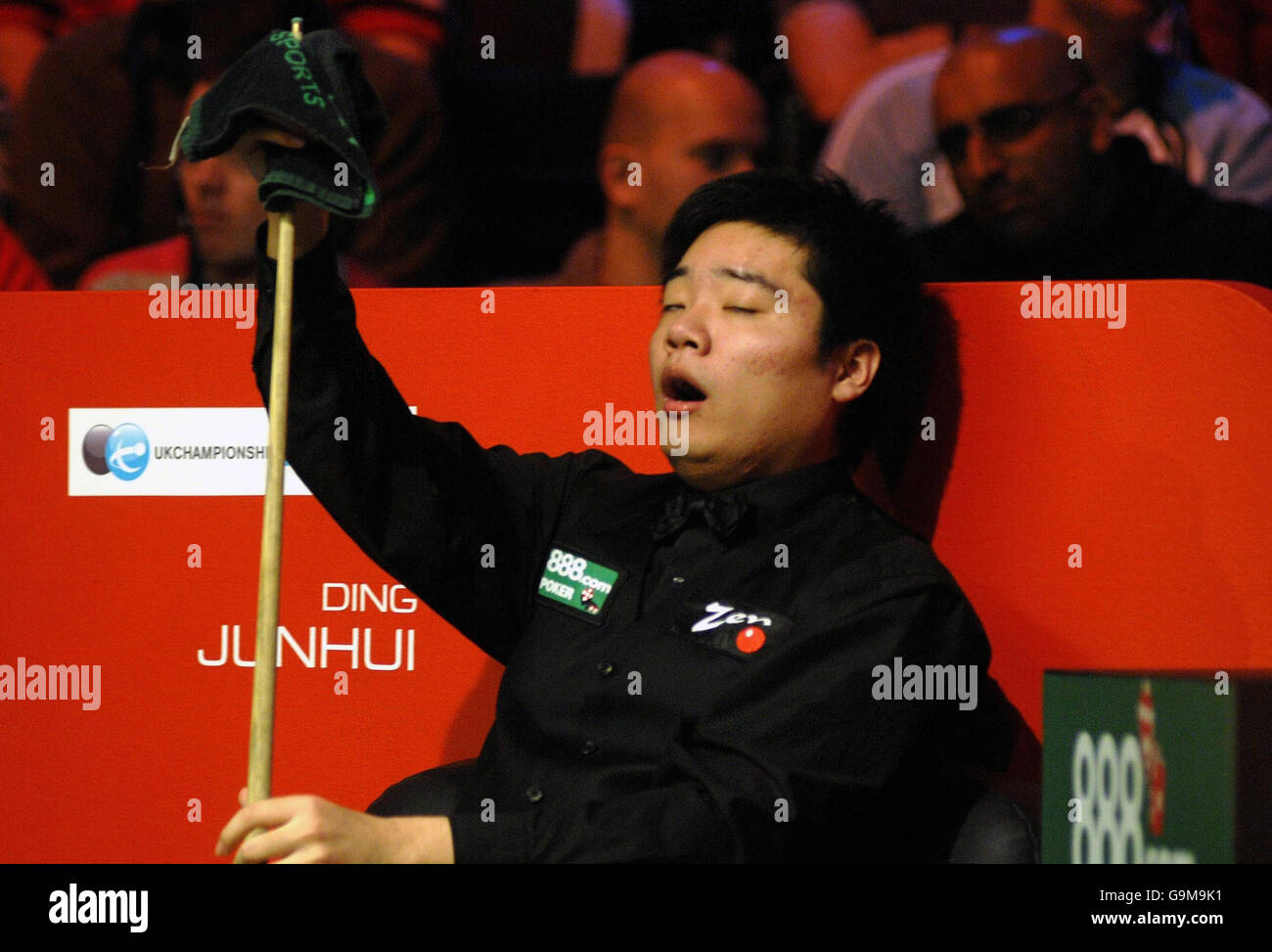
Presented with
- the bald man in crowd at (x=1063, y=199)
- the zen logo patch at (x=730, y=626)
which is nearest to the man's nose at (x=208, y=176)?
the bald man in crowd at (x=1063, y=199)

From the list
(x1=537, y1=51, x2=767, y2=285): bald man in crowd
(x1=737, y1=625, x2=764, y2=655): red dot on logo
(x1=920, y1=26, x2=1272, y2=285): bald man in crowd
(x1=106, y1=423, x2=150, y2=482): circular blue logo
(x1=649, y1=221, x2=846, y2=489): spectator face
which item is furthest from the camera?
(x1=537, y1=51, x2=767, y2=285): bald man in crowd

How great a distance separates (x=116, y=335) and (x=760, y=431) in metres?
0.92

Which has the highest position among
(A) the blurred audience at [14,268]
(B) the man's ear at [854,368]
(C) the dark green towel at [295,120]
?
(A) the blurred audience at [14,268]

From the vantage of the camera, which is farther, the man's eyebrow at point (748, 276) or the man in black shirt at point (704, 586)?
the man's eyebrow at point (748, 276)

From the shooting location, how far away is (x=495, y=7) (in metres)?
3.62

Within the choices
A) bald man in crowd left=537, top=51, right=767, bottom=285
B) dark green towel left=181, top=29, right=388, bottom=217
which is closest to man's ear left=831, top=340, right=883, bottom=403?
dark green towel left=181, top=29, right=388, bottom=217

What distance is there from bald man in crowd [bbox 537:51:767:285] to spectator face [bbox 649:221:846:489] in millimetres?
1344

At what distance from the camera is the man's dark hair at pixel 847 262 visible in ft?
5.57

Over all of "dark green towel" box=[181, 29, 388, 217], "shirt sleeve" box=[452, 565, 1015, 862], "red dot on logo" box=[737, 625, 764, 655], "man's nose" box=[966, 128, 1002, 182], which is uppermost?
"man's nose" box=[966, 128, 1002, 182]

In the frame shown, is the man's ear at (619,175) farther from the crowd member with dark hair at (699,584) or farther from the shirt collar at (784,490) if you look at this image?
the shirt collar at (784,490)

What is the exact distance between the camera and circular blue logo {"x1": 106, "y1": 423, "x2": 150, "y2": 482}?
77.5 inches

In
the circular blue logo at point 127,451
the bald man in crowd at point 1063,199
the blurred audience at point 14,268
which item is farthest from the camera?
the blurred audience at point 14,268

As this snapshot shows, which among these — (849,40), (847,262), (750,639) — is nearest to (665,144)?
(849,40)

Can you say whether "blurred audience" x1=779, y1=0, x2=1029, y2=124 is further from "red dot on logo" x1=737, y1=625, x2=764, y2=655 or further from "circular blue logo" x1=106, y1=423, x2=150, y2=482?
"red dot on logo" x1=737, y1=625, x2=764, y2=655
